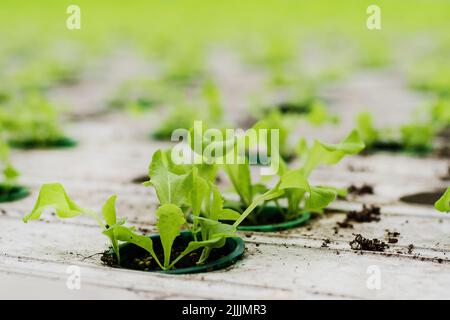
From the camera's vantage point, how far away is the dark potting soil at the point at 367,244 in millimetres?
1978

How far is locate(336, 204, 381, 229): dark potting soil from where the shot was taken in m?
2.25

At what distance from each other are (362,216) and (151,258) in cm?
79

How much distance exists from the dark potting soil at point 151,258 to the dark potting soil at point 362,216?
49cm

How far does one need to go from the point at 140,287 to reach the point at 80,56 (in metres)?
6.70

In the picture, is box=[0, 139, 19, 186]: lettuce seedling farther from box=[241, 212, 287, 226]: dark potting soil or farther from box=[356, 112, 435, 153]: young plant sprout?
box=[356, 112, 435, 153]: young plant sprout

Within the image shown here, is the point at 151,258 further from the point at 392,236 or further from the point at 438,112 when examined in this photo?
the point at 438,112

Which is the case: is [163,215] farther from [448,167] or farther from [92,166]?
[448,167]

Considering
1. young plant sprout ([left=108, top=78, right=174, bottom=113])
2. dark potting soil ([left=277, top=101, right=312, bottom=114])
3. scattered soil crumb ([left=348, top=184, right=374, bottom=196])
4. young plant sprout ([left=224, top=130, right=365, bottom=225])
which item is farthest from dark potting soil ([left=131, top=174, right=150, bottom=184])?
young plant sprout ([left=108, top=78, right=174, bottom=113])

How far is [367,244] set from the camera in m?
1.99

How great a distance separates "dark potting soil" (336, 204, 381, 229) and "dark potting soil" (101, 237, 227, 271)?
1.59 feet

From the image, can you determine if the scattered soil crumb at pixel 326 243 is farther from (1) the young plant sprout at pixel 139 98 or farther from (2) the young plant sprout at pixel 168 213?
(1) the young plant sprout at pixel 139 98

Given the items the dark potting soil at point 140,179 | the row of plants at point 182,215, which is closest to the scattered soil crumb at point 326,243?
the row of plants at point 182,215

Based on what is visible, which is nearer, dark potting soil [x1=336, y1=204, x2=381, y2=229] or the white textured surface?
the white textured surface
